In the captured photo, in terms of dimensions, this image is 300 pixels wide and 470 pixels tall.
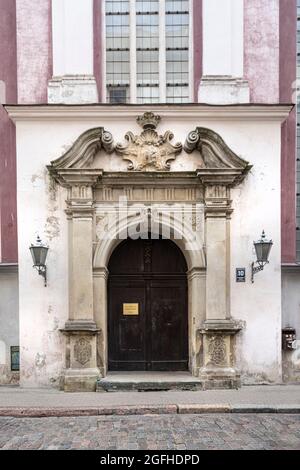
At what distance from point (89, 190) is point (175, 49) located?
3670mm

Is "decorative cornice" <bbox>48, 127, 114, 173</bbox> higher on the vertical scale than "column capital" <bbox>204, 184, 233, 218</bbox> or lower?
higher

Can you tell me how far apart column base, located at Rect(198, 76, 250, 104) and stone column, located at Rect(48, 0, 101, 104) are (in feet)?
7.23

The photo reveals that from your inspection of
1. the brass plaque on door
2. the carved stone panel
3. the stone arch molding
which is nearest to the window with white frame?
the stone arch molding

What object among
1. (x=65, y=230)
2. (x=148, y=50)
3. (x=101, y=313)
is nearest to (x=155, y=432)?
(x=101, y=313)

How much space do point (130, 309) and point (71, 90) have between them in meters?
4.62

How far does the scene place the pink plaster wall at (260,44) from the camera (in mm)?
10258

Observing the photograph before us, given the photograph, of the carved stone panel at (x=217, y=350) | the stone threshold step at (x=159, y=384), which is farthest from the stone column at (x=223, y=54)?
the stone threshold step at (x=159, y=384)

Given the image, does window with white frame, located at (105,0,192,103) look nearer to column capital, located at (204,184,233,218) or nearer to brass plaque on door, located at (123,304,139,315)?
column capital, located at (204,184,233,218)

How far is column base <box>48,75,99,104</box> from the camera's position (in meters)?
10.0

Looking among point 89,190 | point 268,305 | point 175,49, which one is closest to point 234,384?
point 268,305

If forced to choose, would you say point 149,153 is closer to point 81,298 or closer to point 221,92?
point 221,92

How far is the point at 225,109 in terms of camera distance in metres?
9.84
